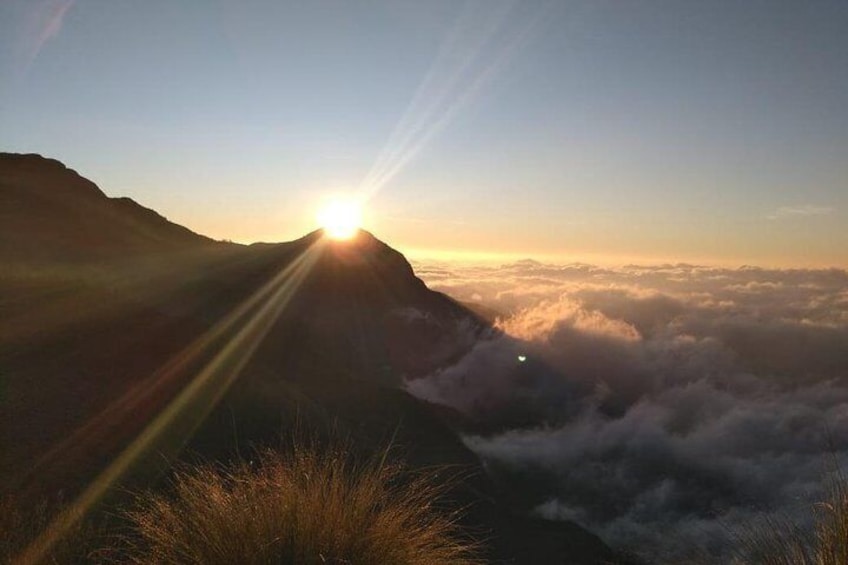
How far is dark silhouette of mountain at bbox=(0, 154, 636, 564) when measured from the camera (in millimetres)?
16172

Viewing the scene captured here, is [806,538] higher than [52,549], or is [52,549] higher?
[806,538]

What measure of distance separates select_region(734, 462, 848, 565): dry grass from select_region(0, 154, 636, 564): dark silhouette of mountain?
149cm

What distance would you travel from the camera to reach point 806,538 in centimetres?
466

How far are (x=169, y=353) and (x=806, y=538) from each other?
76.4 feet

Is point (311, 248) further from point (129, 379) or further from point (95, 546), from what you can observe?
point (95, 546)

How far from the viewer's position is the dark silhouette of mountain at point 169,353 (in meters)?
16.2

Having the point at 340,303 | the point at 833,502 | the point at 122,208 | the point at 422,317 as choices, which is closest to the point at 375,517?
the point at 833,502

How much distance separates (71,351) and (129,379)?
2.15m

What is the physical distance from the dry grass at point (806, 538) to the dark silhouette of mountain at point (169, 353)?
1491mm

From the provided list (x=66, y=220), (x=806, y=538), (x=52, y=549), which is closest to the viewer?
(x=806, y=538)

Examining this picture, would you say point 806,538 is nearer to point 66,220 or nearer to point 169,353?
point 169,353

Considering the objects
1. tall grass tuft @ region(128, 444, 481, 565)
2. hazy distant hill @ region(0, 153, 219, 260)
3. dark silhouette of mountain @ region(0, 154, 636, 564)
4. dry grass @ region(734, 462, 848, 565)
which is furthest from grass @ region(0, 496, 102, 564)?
hazy distant hill @ region(0, 153, 219, 260)

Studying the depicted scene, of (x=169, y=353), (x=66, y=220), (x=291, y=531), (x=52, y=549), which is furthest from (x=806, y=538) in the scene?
(x=66, y=220)

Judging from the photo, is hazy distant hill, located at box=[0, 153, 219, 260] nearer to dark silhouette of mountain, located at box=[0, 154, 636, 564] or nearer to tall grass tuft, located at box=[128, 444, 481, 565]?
dark silhouette of mountain, located at box=[0, 154, 636, 564]
